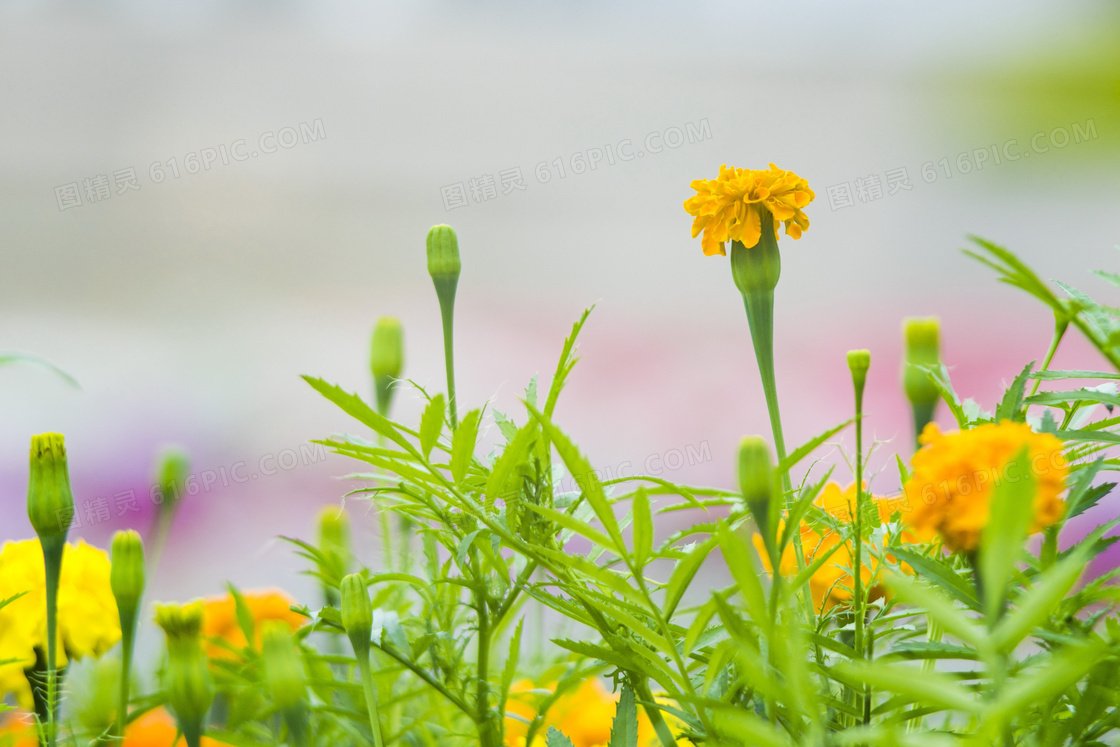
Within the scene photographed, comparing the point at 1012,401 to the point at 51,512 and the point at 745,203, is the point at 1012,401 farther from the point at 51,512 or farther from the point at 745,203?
the point at 51,512

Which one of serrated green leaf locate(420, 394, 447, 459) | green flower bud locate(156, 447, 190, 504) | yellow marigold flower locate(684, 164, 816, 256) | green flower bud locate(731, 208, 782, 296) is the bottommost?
serrated green leaf locate(420, 394, 447, 459)

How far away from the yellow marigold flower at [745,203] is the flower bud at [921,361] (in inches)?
1.7

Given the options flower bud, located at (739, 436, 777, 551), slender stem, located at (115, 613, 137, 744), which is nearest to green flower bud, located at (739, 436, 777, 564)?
flower bud, located at (739, 436, 777, 551)

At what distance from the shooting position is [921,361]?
0.18 meters

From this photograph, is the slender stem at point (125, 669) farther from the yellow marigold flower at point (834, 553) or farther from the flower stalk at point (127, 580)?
the yellow marigold flower at point (834, 553)

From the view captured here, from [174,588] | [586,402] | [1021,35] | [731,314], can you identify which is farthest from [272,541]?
[1021,35]

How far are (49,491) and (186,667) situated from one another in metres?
0.04

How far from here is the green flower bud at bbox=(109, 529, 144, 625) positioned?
6.8 inches

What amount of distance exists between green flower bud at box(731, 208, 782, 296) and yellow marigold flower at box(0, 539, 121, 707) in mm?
142

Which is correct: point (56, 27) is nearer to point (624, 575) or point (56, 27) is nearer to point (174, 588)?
point (174, 588)

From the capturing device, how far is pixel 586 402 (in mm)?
1478

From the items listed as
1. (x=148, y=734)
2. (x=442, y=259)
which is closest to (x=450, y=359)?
(x=442, y=259)

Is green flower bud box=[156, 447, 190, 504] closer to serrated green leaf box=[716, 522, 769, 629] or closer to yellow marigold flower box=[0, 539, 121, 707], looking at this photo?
yellow marigold flower box=[0, 539, 121, 707]

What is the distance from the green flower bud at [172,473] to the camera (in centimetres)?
28
